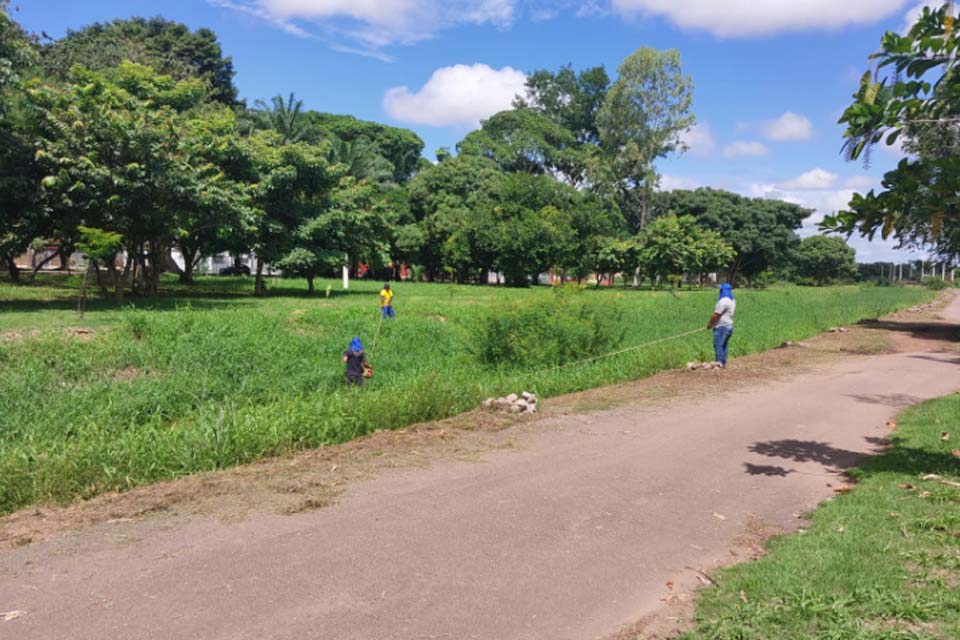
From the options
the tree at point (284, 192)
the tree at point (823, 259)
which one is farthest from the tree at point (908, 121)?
the tree at point (823, 259)

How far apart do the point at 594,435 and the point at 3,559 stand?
5.75m

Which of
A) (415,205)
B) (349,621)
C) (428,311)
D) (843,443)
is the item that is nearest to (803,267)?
(415,205)

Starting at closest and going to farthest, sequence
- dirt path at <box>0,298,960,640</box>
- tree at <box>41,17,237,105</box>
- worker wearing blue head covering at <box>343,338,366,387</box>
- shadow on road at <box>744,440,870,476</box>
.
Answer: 1. dirt path at <box>0,298,960,640</box>
2. shadow on road at <box>744,440,870,476</box>
3. worker wearing blue head covering at <box>343,338,366,387</box>
4. tree at <box>41,17,237,105</box>

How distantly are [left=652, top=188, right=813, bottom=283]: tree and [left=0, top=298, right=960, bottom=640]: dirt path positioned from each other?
186 ft

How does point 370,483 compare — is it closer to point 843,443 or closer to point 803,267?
point 843,443

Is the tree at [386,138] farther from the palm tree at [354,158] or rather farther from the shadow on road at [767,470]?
the shadow on road at [767,470]

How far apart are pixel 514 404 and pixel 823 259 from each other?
279 feet

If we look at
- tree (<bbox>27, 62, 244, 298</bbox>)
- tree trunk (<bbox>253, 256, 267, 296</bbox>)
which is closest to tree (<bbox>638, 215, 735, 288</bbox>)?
tree trunk (<bbox>253, 256, 267, 296</bbox>)

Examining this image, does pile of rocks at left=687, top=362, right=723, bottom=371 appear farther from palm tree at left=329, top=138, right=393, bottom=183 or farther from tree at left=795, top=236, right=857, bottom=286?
tree at left=795, top=236, right=857, bottom=286

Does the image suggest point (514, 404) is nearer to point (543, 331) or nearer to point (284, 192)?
point (543, 331)

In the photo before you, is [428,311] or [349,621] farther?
[428,311]

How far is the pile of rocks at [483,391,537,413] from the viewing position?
352 inches

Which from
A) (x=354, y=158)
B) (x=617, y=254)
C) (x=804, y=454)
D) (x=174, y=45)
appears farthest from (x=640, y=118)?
(x=804, y=454)

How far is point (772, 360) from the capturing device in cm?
1450
